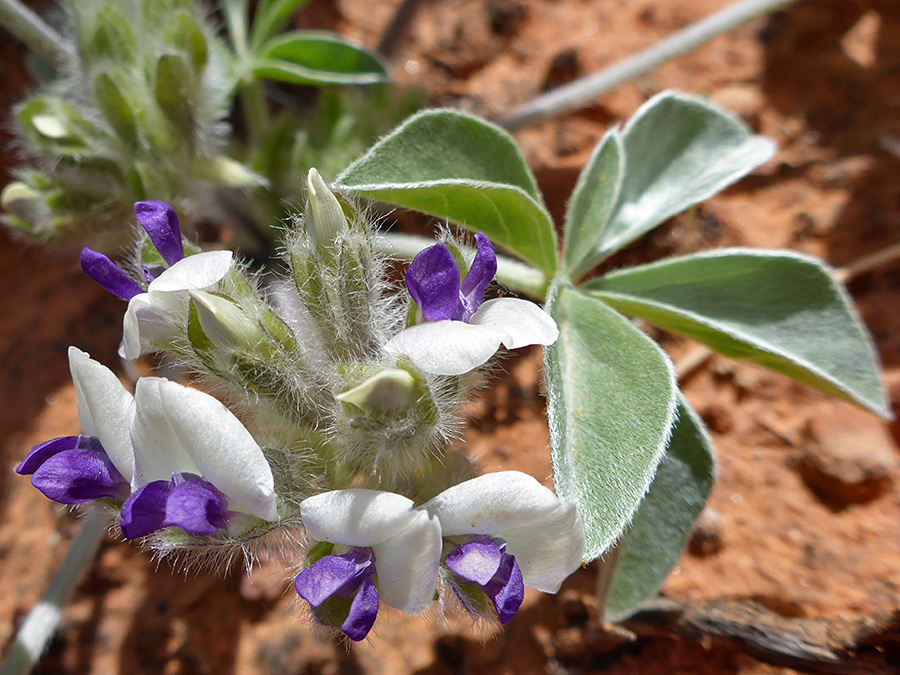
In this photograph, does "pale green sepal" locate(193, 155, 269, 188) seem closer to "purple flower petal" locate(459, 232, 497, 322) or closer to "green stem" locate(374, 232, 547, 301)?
"green stem" locate(374, 232, 547, 301)

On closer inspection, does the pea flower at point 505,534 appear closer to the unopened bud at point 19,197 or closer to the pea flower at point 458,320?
the pea flower at point 458,320

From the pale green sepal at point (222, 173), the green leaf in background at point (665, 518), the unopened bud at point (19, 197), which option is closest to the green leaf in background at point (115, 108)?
the pale green sepal at point (222, 173)

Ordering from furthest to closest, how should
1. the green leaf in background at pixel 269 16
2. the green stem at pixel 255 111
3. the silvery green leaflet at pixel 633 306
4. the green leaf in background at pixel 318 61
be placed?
the green stem at pixel 255 111, the green leaf in background at pixel 269 16, the green leaf in background at pixel 318 61, the silvery green leaflet at pixel 633 306

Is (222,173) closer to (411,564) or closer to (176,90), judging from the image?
(176,90)

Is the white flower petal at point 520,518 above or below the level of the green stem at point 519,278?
above

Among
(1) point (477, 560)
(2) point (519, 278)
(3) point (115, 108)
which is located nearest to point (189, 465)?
(1) point (477, 560)

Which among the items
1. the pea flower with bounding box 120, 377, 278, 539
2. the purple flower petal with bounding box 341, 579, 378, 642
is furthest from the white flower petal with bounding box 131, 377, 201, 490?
the purple flower petal with bounding box 341, 579, 378, 642
